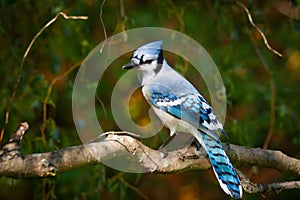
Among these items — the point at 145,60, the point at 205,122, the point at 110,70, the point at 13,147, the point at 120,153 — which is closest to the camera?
the point at 13,147

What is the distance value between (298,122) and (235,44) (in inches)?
17.4

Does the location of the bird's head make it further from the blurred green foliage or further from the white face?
the blurred green foliage

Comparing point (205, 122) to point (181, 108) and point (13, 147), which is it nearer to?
point (181, 108)

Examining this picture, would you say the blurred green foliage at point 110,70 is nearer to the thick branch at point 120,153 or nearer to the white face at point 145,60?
the white face at point 145,60

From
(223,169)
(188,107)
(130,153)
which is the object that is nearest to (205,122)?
(188,107)

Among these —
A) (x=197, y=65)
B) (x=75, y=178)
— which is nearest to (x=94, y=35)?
(x=75, y=178)

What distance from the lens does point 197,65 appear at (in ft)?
8.02

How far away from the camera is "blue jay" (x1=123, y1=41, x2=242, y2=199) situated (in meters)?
1.89

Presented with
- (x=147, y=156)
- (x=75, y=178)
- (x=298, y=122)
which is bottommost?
(x=75, y=178)

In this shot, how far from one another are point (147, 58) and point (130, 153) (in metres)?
0.56

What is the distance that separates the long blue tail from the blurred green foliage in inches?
14.0

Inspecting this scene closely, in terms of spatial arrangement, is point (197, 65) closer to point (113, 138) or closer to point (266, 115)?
point (266, 115)

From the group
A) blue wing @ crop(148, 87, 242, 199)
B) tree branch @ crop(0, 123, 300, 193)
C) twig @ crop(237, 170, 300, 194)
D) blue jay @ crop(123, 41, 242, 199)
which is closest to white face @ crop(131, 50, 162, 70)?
blue jay @ crop(123, 41, 242, 199)

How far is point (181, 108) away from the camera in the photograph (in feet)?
6.98
